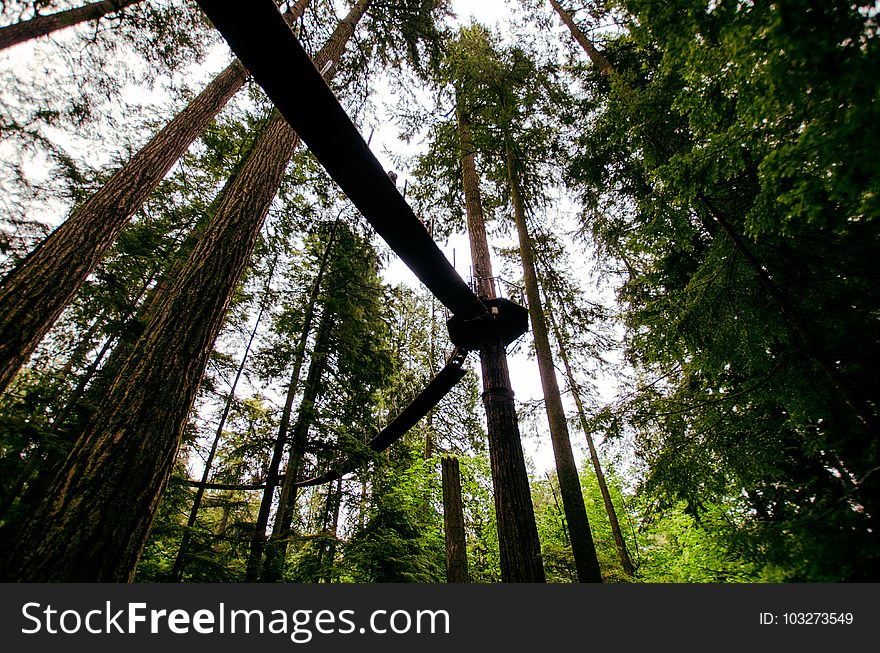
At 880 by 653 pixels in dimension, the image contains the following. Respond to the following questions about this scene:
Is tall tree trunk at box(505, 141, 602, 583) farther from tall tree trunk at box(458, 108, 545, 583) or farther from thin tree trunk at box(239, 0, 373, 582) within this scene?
thin tree trunk at box(239, 0, 373, 582)

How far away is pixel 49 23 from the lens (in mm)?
4922

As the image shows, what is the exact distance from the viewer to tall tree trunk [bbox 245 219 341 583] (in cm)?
491

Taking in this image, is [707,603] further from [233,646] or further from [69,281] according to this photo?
[69,281]

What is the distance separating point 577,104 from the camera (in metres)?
6.57

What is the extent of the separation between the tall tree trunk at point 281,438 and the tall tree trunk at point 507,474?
394cm

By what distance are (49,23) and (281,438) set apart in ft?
23.5

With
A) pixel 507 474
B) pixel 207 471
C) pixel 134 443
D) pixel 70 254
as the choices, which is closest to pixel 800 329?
pixel 507 474

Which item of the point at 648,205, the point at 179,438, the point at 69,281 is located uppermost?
the point at 648,205

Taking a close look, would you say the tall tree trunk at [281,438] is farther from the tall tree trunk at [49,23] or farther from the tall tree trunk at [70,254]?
the tall tree trunk at [49,23]

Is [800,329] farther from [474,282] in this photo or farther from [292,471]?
[292,471]

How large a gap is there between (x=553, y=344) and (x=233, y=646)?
22.1ft

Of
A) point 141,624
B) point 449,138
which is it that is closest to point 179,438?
point 141,624

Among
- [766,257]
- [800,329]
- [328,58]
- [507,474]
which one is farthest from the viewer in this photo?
[328,58]

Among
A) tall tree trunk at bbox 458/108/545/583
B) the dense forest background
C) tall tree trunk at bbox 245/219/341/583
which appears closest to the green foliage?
the dense forest background
